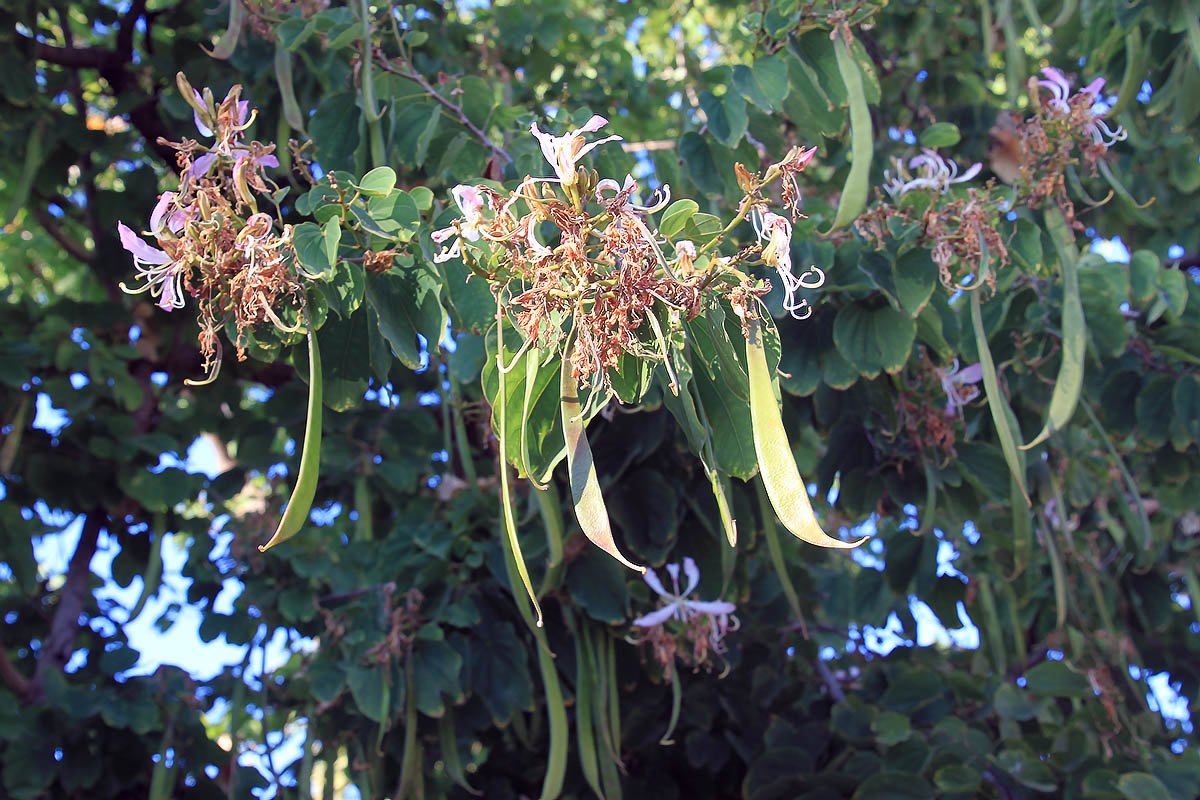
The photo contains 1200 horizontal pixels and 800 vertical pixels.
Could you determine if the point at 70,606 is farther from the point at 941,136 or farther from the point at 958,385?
the point at 941,136

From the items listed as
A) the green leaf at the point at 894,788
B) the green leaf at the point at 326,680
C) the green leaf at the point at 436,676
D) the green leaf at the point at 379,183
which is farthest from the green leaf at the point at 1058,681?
the green leaf at the point at 379,183

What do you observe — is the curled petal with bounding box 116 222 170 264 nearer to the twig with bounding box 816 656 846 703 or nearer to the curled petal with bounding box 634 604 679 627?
the curled petal with bounding box 634 604 679 627

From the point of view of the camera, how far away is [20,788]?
102 inches

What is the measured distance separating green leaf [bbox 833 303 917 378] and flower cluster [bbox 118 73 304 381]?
1042mm

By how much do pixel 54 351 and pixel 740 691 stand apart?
2.11m

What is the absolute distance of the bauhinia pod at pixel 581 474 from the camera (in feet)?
3.73

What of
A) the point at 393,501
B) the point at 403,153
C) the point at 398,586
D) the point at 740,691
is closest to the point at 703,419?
the point at 403,153

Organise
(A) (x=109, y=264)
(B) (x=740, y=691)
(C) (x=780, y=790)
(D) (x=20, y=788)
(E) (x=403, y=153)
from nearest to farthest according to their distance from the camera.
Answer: (E) (x=403, y=153) → (C) (x=780, y=790) → (D) (x=20, y=788) → (B) (x=740, y=691) → (A) (x=109, y=264)

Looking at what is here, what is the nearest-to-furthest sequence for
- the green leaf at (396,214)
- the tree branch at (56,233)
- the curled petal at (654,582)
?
1. the green leaf at (396,214)
2. the curled petal at (654,582)
3. the tree branch at (56,233)

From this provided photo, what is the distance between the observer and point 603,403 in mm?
1296

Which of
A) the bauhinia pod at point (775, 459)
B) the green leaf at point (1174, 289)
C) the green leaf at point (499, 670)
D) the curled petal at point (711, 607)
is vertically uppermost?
the green leaf at point (1174, 289)

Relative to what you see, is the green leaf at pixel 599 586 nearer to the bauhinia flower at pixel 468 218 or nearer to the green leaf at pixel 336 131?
the green leaf at pixel 336 131

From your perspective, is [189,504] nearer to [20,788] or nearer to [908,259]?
[20,788]

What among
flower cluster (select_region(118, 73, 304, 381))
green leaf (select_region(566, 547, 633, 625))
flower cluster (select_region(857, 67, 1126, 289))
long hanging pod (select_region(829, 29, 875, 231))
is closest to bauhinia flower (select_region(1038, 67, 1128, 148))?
Answer: flower cluster (select_region(857, 67, 1126, 289))
